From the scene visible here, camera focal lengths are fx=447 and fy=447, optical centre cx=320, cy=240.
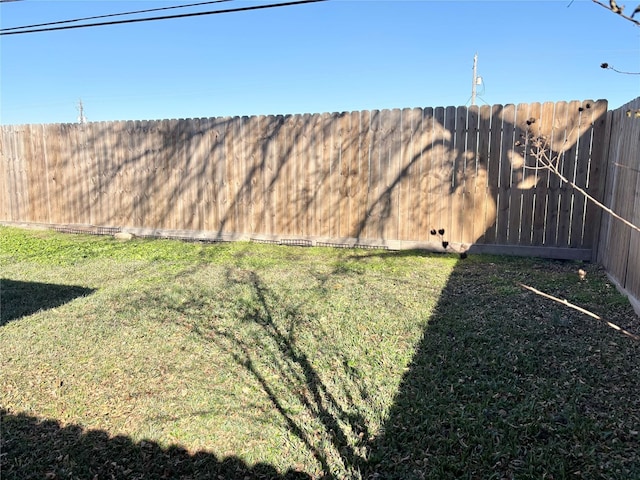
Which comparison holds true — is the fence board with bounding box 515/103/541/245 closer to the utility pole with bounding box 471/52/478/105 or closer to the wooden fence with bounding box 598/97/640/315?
the wooden fence with bounding box 598/97/640/315

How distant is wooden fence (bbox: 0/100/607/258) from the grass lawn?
127cm

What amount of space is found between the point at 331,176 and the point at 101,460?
17.2ft

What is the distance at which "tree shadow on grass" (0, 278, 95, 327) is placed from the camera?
4043 millimetres

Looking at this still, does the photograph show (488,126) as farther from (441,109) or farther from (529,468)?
(529,468)

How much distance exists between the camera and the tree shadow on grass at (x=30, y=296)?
13.3ft

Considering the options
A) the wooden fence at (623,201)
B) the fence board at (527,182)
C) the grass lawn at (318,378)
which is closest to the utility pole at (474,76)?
the fence board at (527,182)

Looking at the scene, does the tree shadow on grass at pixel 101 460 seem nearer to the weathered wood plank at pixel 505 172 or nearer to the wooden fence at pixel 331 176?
the wooden fence at pixel 331 176

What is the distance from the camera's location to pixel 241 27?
11258mm

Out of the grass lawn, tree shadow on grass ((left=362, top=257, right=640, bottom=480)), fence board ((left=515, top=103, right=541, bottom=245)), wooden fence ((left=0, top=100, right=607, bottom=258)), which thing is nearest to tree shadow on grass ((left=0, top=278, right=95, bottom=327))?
the grass lawn

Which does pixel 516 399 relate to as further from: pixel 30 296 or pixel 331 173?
pixel 331 173

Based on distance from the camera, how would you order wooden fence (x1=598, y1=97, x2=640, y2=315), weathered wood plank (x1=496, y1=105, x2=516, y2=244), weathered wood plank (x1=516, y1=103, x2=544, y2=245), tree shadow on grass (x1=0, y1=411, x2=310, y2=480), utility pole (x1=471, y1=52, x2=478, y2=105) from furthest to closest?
utility pole (x1=471, y1=52, x2=478, y2=105) < weathered wood plank (x1=496, y1=105, x2=516, y2=244) < weathered wood plank (x1=516, y1=103, x2=544, y2=245) < wooden fence (x1=598, y1=97, x2=640, y2=315) < tree shadow on grass (x1=0, y1=411, x2=310, y2=480)

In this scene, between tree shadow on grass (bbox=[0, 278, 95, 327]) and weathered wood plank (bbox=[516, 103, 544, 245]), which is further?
weathered wood plank (bbox=[516, 103, 544, 245])

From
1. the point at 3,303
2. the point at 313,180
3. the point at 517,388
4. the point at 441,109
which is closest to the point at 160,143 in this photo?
the point at 313,180

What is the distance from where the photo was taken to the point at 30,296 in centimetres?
449
